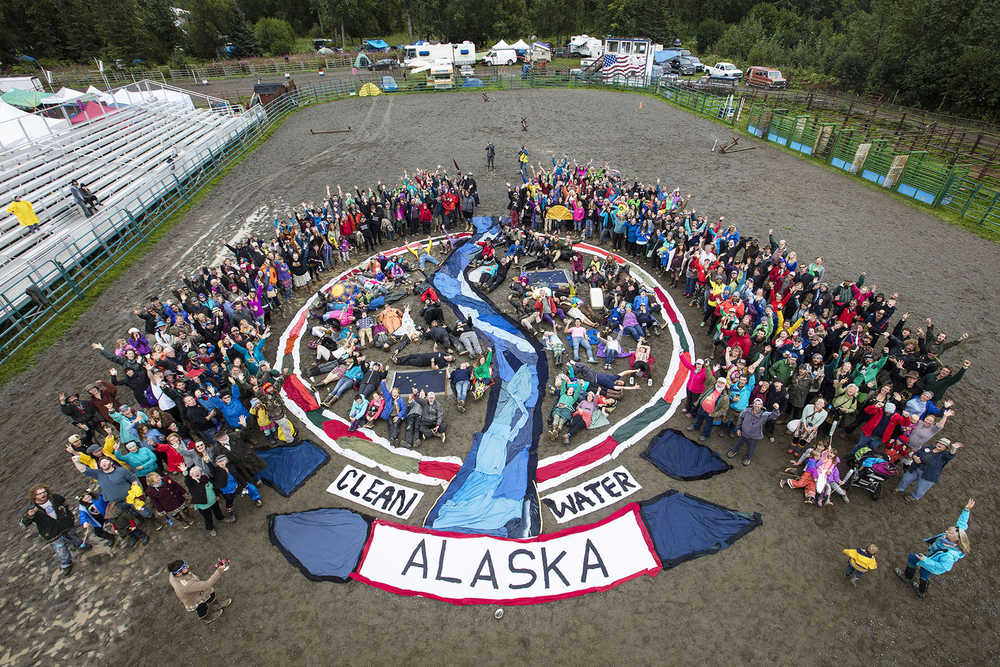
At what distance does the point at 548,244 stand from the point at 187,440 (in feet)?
51.9

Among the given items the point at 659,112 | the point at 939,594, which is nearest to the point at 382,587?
the point at 939,594

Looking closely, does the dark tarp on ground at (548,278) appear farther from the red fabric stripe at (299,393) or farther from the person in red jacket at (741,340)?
the red fabric stripe at (299,393)

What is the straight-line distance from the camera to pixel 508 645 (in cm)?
897

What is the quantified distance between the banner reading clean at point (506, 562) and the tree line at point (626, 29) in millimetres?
58367

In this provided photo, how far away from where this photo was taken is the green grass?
16719 millimetres

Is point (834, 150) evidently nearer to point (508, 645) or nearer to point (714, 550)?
point (714, 550)

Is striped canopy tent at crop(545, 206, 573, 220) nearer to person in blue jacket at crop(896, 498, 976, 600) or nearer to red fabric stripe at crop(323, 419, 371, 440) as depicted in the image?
red fabric stripe at crop(323, 419, 371, 440)

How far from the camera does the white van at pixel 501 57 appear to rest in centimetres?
7269

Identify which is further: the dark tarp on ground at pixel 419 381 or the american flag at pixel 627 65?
the american flag at pixel 627 65

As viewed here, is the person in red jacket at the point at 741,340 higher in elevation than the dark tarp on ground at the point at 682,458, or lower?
higher

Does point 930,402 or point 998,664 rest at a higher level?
point 930,402

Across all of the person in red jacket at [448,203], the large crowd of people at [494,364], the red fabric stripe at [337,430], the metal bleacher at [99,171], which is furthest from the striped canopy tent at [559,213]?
the metal bleacher at [99,171]

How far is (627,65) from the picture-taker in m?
54.8

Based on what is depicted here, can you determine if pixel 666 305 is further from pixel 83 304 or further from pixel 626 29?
pixel 626 29
